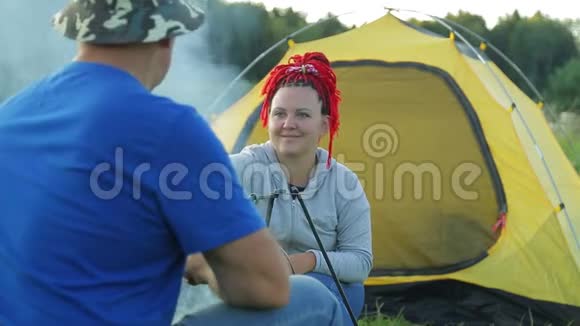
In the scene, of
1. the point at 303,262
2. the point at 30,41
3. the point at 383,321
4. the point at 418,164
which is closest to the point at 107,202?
the point at 303,262

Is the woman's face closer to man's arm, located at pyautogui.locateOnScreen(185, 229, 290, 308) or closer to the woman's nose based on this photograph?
the woman's nose

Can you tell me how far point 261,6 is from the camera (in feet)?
27.2

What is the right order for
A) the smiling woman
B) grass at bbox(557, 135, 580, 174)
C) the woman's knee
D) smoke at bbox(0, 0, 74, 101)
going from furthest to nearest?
smoke at bbox(0, 0, 74, 101) < grass at bbox(557, 135, 580, 174) < the smiling woman < the woman's knee

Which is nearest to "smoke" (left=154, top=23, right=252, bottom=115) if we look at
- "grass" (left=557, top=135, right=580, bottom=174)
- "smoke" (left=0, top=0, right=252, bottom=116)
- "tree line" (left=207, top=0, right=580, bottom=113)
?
"smoke" (left=0, top=0, right=252, bottom=116)

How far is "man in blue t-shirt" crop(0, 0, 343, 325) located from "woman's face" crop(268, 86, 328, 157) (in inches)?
47.7

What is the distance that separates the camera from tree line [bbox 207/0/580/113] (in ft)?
25.8

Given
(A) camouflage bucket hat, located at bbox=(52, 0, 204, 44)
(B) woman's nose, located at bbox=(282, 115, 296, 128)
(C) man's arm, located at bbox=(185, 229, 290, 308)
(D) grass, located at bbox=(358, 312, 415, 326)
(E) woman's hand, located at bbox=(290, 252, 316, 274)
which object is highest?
(A) camouflage bucket hat, located at bbox=(52, 0, 204, 44)

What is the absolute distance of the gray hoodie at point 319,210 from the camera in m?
2.44

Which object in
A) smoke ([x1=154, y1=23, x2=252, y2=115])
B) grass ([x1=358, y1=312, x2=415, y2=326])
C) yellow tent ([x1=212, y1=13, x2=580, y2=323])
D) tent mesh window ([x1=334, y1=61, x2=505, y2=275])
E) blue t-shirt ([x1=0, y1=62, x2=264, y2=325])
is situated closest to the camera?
blue t-shirt ([x1=0, y1=62, x2=264, y2=325])

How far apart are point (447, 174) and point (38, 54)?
4887 mm

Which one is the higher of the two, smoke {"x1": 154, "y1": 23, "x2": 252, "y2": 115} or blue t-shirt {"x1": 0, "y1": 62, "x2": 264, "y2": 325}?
blue t-shirt {"x1": 0, "y1": 62, "x2": 264, "y2": 325}

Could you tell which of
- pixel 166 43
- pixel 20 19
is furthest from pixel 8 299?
pixel 20 19

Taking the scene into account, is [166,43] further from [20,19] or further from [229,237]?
[20,19]

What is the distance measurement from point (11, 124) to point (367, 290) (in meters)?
2.47
